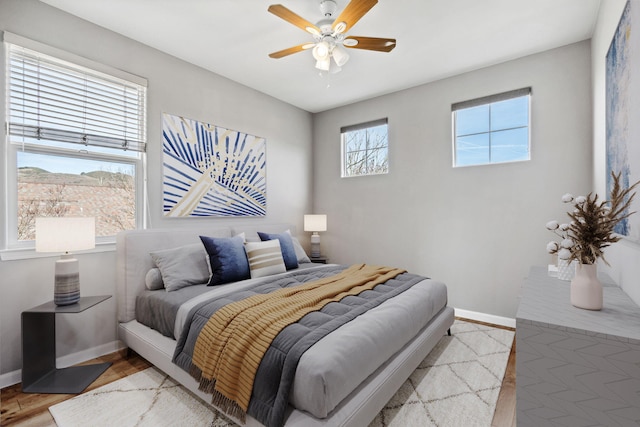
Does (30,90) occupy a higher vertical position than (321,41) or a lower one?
lower

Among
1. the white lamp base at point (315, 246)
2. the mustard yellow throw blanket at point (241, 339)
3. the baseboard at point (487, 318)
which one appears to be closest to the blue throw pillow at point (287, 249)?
the white lamp base at point (315, 246)

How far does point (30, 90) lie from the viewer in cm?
Answer: 226

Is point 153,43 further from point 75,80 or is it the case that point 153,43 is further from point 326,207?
point 326,207

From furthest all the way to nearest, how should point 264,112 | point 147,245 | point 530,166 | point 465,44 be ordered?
point 264,112 < point 530,166 < point 465,44 < point 147,245

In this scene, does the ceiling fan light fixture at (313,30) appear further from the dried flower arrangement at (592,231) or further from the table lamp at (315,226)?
the table lamp at (315,226)

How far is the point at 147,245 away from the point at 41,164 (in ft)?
3.27

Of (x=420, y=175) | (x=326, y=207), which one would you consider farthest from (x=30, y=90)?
(x=420, y=175)

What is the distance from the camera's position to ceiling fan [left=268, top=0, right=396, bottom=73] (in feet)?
6.52

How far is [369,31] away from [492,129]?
186 centimetres

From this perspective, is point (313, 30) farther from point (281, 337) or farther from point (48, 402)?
point (48, 402)

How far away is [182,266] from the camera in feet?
8.58

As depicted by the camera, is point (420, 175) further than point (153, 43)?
Yes

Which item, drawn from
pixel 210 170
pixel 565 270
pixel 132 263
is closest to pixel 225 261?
pixel 132 263

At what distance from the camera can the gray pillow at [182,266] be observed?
2521 mm
